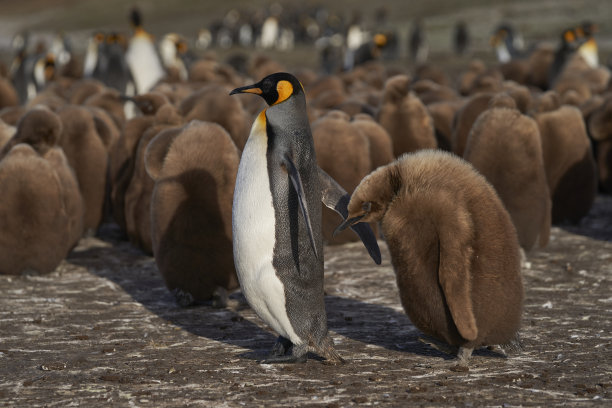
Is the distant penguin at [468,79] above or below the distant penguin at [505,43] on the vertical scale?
below

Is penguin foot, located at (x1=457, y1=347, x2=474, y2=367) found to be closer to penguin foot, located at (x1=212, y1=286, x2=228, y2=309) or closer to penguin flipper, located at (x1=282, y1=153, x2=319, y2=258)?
penguin flipper, located at (x1=282, y1=153, x2=319, y2=258)

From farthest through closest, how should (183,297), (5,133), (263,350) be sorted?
(5,133), (183,297), (263,350)

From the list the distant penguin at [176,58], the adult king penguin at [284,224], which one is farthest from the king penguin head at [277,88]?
the distant penguin at [176,58]

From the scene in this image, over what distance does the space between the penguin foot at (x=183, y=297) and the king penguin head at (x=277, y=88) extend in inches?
61.5

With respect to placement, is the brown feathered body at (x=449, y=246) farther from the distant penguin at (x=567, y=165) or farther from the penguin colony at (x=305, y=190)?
the distant penguin at (x=567, y=165)

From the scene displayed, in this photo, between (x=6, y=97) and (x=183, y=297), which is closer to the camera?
(x=183, y=297)

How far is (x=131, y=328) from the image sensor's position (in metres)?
4.91

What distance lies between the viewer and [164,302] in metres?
5.55

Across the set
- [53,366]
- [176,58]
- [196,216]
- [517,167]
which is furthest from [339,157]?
[176,58]

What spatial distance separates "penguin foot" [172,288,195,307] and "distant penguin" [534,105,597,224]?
3.58m

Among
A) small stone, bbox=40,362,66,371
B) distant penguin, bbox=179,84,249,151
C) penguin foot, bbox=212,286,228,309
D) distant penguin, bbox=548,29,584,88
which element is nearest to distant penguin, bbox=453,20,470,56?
distant penguin, bbox=548,29,584,88

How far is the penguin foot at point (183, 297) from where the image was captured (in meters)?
5.33

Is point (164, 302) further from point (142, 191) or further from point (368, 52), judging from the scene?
point (368, 52)

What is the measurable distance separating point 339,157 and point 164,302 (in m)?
1.99
